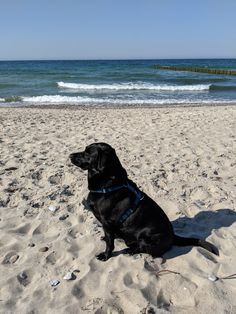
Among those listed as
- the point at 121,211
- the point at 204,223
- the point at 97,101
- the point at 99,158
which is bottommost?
the point at 97,101

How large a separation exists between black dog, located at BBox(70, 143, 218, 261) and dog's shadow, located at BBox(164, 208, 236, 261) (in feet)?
1.05

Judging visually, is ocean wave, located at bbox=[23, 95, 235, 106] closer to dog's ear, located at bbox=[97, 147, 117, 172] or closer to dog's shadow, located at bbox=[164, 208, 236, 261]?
dog's shadow, located at bbox=[164, 208, 236, 261]

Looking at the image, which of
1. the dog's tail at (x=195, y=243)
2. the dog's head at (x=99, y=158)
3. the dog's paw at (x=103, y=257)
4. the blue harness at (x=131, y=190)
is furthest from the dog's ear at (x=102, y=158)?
the dog's tail at (x=195, y=243)

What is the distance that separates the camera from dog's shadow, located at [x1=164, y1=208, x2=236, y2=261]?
4219mm

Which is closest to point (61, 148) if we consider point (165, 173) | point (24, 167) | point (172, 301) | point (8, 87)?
point (24, 167)

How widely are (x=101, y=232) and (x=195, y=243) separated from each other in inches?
41.1

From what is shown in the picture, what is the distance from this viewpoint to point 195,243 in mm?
3812

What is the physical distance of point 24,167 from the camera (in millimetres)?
6137

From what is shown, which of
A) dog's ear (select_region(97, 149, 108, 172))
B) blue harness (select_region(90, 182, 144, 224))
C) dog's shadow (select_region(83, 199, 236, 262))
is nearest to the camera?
dog's ear (select_region(97, 149, 108, 172))

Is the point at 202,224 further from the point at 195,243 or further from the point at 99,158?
the point at 99,158

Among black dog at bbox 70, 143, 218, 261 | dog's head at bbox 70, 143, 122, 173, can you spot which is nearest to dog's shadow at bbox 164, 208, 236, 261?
black dog at bbox 70, 143, 218, 261

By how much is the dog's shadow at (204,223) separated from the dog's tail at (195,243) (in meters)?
0.06

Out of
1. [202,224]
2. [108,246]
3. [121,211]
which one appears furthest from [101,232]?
[202,224]

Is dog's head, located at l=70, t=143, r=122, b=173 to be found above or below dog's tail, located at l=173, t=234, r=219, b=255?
above
